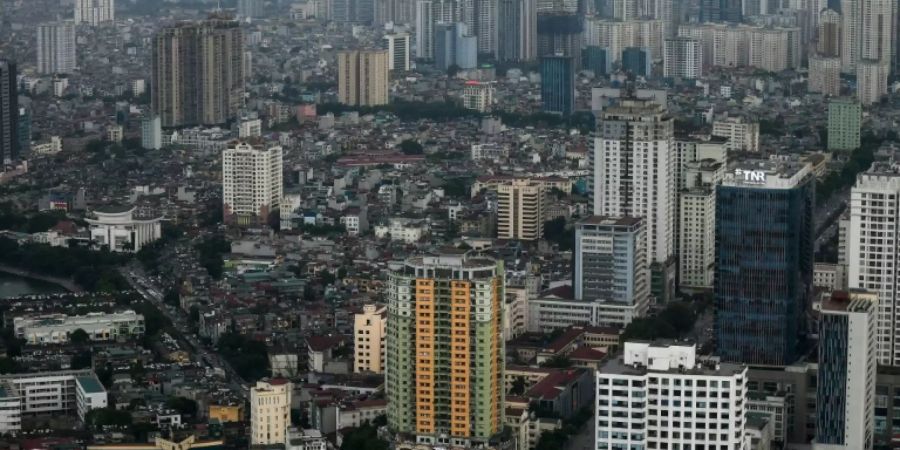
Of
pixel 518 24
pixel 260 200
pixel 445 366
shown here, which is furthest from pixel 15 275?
pixel 518 24

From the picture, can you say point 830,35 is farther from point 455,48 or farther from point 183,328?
point 183,328

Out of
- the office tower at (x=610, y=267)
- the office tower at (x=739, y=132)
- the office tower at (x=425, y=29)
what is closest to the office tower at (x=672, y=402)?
the office tower at (x=610, y=267)

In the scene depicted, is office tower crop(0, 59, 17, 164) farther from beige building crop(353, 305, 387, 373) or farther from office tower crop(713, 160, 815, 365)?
office tower crop(713, 160, 815, 365)

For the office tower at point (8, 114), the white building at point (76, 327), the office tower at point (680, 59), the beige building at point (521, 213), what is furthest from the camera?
the office tower at point (680, 59)

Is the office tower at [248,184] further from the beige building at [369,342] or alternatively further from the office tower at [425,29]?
the office tower at [425,29]

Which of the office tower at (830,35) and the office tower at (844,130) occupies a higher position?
the office tower at (830,35)

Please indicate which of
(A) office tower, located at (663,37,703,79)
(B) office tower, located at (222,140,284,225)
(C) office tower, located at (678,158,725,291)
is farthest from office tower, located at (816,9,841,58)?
(C) office tower, located at (678,158,725,291)

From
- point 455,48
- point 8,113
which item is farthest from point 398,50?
point 8,113
